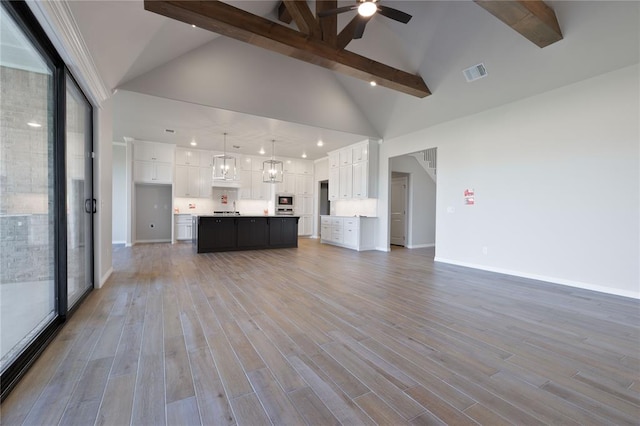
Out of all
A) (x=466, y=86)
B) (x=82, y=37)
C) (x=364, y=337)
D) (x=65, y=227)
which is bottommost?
(x=364, y=337)

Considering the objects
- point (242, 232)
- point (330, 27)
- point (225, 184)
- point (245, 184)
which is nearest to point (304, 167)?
point (245, 184)

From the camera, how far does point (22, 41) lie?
190 centimetres

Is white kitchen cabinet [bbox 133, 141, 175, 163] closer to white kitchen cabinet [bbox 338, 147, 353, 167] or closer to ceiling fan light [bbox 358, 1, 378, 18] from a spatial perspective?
white kitchen cabinet [bbox 338, 147, 353, 167]

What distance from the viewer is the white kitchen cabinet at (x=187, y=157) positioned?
8.49 metres

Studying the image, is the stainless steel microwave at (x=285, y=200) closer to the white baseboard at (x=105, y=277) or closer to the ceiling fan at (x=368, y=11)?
the white baseboard at (x=105, y=277)

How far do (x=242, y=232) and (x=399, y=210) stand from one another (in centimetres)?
477

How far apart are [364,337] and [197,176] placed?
318 inches

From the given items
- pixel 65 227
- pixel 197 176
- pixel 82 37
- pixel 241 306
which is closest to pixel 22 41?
pixel 82 37

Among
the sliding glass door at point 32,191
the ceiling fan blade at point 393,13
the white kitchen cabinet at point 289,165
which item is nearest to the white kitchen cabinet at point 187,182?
the white kitchen cabinet at point 289,165

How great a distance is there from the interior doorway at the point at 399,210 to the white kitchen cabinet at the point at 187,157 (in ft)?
20.7

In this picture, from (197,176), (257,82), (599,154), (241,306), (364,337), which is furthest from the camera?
(197,176)

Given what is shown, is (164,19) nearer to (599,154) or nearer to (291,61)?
(291,61)

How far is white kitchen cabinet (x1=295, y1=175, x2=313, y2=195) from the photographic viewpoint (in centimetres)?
1032

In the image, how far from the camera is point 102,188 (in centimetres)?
371
